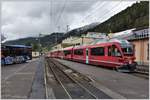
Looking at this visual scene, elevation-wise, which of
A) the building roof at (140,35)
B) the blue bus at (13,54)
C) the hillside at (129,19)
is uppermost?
the hillside at (129,19)

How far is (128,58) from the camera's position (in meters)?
25.0

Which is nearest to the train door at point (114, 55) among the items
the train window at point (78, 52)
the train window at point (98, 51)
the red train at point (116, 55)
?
the red train at point (116, 55)

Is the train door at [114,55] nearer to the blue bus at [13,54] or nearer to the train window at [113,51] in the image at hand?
the train window at [113,51]

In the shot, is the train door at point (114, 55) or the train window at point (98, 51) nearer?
the train door at point (114, 55)

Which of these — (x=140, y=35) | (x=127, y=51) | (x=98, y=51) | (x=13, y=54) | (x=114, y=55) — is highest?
(x=140, y=35)

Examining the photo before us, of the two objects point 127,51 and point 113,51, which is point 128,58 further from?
point 113,51

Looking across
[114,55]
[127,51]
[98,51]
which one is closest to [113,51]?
[114,55]

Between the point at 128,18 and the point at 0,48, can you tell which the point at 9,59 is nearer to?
the point at 0,48

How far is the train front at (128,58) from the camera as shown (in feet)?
81.8

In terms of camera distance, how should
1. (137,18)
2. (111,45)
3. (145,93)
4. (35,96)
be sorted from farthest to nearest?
1. (137,18)
2. (111,45)
3. (145,93)
4. (35,96)

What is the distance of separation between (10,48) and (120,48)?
68.3 feet

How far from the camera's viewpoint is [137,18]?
97750 mm

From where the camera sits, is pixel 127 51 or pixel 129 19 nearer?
pixel 127 51

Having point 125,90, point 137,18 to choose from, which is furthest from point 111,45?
point 137,18
